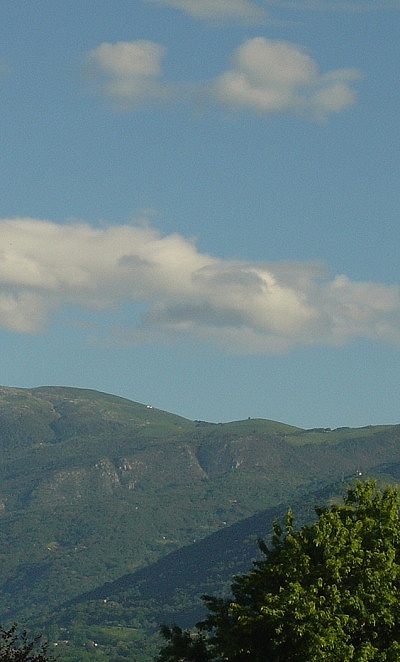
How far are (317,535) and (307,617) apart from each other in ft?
18.4

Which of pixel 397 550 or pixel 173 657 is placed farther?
pixel 173 657

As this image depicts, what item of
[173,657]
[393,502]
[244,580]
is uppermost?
[393,502]

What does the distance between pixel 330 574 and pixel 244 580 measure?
288 inches

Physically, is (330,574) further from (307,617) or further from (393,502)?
(393,502)

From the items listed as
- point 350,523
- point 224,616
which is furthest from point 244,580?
point 350,523

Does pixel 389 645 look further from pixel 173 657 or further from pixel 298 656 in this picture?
pixel 173 657

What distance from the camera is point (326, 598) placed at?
60281 mm

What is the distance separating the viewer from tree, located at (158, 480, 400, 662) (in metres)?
58.2

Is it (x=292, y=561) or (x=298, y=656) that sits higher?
(x=292, y=561)

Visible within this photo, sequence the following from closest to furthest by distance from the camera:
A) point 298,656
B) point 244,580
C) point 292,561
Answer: point 298,656, point 292,561, point 244,580

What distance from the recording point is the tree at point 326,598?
58.2m

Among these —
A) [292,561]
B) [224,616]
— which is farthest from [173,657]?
[292,561]

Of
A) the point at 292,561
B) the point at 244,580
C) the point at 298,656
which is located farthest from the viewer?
the point at 244,580

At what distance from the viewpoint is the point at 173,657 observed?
7069 cm
